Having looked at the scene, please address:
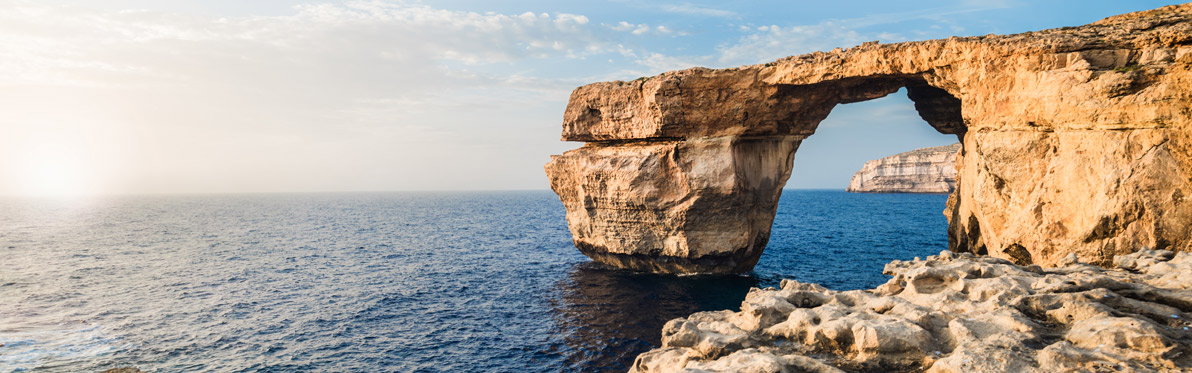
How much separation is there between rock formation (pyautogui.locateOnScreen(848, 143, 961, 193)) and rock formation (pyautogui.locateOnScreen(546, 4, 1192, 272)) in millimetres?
120347

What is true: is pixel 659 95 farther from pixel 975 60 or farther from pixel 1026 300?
pixel 1026 300

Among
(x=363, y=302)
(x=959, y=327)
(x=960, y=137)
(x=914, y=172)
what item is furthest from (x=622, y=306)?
(x=914, y=172)

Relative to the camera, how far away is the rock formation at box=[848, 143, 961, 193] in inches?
5399

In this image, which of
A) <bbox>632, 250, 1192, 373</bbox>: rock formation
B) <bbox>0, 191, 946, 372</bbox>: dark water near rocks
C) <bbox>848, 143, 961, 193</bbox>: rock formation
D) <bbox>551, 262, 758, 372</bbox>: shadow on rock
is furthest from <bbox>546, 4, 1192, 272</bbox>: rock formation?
<bbox>848, 143, 961, 193</bbox>: rock formation

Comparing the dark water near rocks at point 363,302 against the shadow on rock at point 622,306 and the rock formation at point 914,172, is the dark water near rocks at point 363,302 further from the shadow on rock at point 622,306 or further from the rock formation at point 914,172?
the rock formation at point 914,172

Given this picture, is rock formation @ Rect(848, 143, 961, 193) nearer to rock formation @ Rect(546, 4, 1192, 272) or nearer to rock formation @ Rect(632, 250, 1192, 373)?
rock formation @ Rect(546, 4, 1192, 272)

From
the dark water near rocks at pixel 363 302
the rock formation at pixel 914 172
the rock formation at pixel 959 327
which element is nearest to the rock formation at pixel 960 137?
the dark water near rocks at pixel 363 302

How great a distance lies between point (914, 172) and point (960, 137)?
13321 cm

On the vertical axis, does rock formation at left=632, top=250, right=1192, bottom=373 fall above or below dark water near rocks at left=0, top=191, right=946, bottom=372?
above

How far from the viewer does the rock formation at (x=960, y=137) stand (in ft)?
50.0

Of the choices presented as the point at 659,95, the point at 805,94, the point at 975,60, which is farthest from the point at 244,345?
the point at 975,60

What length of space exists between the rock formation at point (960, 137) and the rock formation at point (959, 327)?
4836 mm

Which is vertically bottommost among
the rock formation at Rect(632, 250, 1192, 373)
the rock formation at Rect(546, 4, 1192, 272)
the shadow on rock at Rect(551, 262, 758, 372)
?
the shadow on rock at Rect(551, 262, 758, 372)

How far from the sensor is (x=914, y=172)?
486 ft
